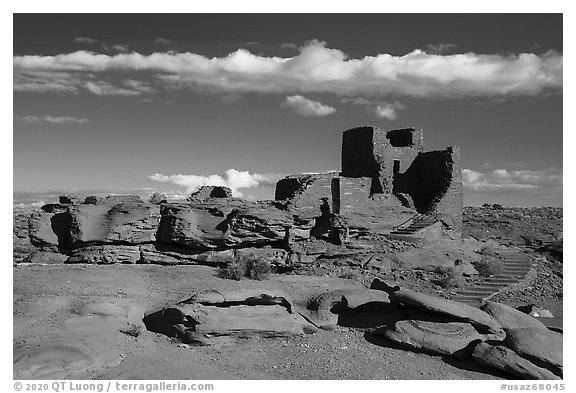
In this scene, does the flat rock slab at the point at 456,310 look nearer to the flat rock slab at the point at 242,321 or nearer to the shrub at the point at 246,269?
the flat rock slab at the point at 242,321

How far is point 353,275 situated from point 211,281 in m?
4.63

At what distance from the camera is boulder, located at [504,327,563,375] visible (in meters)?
9.07

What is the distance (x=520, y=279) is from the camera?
16.4 metres

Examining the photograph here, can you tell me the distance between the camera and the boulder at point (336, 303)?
1134 cm

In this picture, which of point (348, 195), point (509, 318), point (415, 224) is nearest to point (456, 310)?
point (509, 318)

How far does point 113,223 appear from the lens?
15977 millimetres

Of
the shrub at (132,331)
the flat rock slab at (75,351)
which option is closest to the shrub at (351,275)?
the shrub at (132,331)

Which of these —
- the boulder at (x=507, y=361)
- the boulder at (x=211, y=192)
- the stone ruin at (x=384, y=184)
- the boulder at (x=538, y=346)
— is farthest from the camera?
the boulder at (x=211, y=192)

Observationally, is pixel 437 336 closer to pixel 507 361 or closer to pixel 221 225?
pixel 507 361

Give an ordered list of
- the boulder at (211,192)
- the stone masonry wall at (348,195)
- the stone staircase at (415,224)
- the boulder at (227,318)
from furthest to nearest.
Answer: the boulder at (211,192) → the stone staircase at (415,224) → the stone masonry wall at (348,195) → the boulder at (227,318)

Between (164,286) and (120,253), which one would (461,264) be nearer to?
(164,286)

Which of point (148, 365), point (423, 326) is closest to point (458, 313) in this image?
point (423, 326)

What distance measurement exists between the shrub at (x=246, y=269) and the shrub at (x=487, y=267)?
7472 mm

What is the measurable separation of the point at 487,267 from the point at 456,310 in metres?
6.89
